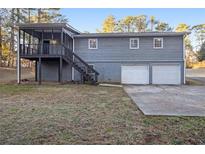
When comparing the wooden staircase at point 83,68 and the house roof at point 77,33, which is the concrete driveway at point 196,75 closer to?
the house roof at point 77,33

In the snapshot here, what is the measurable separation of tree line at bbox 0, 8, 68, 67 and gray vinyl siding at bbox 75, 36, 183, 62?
49.3ft

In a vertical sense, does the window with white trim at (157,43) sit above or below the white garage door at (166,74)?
above

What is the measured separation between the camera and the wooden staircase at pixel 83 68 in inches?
640

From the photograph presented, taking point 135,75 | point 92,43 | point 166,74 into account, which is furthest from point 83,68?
point 166,74

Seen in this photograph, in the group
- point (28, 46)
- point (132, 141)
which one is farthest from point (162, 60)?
point (132, 141)

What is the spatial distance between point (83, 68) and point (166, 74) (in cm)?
657

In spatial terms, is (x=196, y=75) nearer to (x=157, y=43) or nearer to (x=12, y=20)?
(x=157, y=43)

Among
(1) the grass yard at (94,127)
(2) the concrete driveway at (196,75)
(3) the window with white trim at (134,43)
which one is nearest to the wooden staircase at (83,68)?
(3) the window with white trim at (134,43)

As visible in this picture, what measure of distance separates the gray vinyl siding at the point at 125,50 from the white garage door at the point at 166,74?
Answer: 671 millimetres

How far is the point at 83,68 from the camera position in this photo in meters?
17.7

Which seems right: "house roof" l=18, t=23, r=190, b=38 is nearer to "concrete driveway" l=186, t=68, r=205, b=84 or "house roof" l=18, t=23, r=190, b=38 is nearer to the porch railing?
the porch railing

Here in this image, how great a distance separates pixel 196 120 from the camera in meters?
5.72

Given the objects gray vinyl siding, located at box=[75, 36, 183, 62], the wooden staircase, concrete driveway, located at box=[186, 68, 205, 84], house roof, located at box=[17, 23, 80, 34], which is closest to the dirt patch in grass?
house roof, located at box=[17, 23, 80, 34]

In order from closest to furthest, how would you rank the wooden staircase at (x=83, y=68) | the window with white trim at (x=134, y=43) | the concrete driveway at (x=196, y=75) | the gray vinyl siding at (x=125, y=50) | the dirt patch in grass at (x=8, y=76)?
the wooden staircase at (x=83, y=68) < the gray vinyl siding at (x=125, y=50) < the window with white trim at (x=134, y=43) < the dirt patch in grass at (x=8, y=76) < the concrete driveway at (x=196, y=75)
